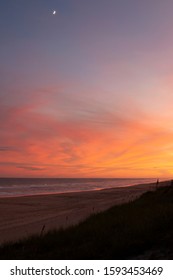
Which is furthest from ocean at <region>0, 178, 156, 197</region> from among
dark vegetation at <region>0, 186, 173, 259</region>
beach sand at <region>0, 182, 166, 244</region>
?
dark vegetation at <region>0, 186, 173, 259</region>

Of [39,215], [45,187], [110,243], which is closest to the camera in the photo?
[110,243]

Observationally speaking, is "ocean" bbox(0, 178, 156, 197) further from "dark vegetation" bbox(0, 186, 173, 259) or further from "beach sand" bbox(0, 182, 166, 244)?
"dark vegetation" bbox(0, 186, 173, 259)

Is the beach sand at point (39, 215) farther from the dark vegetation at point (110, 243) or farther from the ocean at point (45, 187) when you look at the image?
the ocean at point (45, 187)

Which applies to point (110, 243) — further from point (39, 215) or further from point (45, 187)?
point (45, 187)

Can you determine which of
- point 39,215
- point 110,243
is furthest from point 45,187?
point 110,243

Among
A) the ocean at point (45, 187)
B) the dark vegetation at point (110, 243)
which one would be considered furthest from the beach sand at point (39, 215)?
the ocean at point (45, 187)

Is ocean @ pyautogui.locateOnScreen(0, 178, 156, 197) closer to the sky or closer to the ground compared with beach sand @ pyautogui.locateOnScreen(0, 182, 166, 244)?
closer to the sky

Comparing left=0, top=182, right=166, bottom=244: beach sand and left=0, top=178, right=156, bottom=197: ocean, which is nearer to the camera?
left=0, top=182, right=166, bottom=244: beach sand

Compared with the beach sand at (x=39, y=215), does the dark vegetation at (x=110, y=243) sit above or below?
above

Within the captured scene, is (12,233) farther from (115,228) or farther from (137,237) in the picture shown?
(137,237)

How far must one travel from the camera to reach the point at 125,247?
8.38 metres

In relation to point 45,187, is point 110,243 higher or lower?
higher
